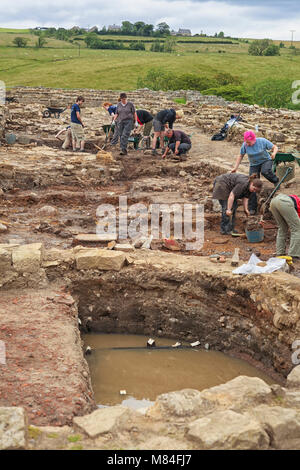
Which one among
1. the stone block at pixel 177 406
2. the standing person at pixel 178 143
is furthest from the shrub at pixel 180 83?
the stone block at pixel 177 406

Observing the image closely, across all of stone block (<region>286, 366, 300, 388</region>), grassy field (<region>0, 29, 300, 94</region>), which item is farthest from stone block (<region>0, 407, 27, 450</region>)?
grassy field (<region>0, 29, 300, 94</region>)

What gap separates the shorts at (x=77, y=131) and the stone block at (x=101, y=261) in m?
8.17

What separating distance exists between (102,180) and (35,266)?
6007 mm

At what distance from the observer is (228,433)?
10.4 ft

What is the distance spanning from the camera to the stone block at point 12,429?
3066 millimetres

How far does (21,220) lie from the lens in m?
9.01

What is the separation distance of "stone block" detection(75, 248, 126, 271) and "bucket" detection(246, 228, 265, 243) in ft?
7.43

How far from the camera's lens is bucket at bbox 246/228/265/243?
791cm

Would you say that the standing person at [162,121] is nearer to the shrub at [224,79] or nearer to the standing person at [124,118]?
the standing person at [124,118]

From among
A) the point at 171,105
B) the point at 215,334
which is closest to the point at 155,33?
the point at 171,105

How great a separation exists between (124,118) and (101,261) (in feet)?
24.4

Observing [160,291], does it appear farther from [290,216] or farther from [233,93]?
[233,93]
